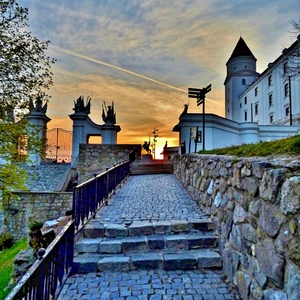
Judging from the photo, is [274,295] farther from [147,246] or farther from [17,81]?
[17,81]

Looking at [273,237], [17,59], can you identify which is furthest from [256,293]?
[17,59]

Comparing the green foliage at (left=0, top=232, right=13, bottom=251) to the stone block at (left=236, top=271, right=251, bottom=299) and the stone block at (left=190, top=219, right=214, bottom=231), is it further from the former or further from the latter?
the stone block at (left=236, top=271, right=251, bottom=299)

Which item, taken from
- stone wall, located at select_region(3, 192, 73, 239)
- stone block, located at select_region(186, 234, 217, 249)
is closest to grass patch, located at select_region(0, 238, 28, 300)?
stone wall, located at select_region(3, 192, 73, 239)

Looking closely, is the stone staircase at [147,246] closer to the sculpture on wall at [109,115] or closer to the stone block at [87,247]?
the stone block at [87,247]

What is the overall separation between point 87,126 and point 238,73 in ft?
98.1

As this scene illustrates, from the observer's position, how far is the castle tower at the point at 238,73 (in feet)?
117

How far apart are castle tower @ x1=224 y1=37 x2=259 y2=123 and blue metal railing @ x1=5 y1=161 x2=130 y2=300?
3643 cm

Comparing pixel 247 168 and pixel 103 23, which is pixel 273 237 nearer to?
pixel 247 168

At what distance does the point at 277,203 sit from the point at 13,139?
25.8 ft

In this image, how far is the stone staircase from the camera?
275 centimetres

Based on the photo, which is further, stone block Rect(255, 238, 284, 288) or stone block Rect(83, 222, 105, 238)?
stone block Rect(83, 222, 105, 238)

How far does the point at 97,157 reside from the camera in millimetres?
13719

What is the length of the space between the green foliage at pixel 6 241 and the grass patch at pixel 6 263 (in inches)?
12.2

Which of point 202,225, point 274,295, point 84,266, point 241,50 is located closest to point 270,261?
point 274,295
